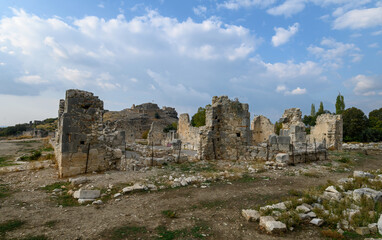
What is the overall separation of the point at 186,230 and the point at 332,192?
14.3 ft

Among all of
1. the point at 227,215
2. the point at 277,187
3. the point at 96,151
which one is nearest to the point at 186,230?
the point at 227,215

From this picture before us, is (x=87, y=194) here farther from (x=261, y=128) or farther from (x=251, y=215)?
(x=261, y=128)

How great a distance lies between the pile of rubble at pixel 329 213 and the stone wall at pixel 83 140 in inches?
266

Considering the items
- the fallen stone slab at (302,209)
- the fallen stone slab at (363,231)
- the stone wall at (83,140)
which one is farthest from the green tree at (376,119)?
the stone wall at (83,140)

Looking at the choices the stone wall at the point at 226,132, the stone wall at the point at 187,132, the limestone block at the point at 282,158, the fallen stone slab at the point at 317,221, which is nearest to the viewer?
the fallen stone slab at the point at 317,221

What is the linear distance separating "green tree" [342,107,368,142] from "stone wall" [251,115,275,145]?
19451 millimetres

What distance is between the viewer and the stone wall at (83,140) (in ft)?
27.6

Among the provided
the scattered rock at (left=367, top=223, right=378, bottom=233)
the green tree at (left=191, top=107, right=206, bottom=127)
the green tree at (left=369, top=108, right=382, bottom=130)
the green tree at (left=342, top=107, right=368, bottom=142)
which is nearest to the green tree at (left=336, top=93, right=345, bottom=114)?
the green tree at (left=369, top=108, right=382, bottom=130)

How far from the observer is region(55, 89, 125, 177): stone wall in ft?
27.6

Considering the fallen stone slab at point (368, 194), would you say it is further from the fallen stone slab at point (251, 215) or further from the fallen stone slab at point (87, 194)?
the fallen stone slab at point (87, 194)

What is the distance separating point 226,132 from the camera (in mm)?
13000

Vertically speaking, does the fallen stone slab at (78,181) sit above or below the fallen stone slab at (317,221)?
above

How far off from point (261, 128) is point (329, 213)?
2120 centimetres

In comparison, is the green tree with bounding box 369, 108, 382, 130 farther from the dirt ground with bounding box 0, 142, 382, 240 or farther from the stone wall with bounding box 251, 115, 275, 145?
the dirt ground with bounding box 0, 142, 382, 240
